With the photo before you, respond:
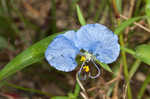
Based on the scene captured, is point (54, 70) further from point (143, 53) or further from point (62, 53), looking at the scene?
point (143, 53)

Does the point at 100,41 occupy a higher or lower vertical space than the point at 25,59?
higher

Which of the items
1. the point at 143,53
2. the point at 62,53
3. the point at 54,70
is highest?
the point at 62,53

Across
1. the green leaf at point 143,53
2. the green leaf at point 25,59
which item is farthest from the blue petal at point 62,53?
the green leaf at point 143,53

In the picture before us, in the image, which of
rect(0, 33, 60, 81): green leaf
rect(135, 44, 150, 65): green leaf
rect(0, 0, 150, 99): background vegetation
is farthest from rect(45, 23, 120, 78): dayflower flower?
rect(0, 0, 150, 99): background vegetation

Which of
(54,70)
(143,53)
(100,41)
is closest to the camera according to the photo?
(100,41)

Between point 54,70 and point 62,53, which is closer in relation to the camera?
point 62,53

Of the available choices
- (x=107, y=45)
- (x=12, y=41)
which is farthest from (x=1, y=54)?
(x=107, y=45)

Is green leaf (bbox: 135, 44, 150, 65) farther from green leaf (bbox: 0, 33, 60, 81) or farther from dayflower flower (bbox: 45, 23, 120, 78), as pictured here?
green leaf (bbox: 0, 33, 60, 81)

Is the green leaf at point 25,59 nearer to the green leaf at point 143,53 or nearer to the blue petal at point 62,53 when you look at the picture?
the blue petal at point 62,53

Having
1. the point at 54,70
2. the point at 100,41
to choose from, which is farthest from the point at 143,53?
the point at 54,70
